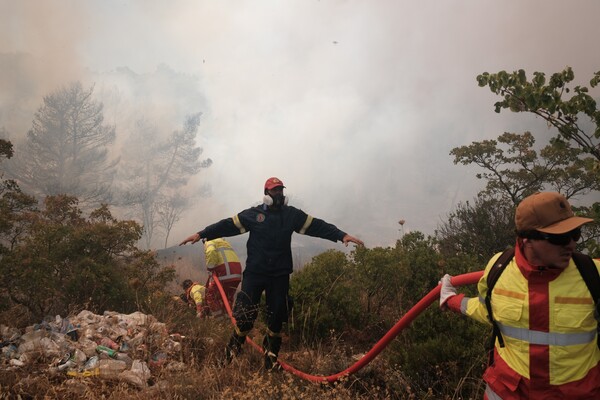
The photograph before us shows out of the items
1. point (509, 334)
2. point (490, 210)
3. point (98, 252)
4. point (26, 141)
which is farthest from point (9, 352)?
point (26, 141)

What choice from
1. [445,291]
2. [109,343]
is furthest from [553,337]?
[109,343]

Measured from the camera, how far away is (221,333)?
5.25m

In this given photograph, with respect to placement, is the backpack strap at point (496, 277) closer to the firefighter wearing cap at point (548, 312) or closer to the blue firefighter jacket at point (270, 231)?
the firefighter wearing cap at point (548, 312)

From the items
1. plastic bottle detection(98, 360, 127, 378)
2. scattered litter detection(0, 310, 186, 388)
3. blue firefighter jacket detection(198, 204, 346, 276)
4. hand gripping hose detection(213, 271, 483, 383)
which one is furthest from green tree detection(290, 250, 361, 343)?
Answer: plastic bottle detection(98, 360, 127, 378)

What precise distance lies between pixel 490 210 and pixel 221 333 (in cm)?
951

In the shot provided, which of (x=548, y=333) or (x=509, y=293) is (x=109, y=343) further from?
(x=548, y=333)

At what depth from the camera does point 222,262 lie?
24.6 feet

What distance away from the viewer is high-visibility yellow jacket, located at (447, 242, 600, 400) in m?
1.98

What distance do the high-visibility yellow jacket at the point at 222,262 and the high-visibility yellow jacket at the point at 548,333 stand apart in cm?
578

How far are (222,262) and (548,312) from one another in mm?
6114

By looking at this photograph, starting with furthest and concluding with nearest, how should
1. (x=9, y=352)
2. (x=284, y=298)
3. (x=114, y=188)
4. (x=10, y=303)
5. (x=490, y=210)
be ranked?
(x=114, y=188), (x=490, y=210), (x=10, y=303), (x=284, y=298), (x=9, y=352)

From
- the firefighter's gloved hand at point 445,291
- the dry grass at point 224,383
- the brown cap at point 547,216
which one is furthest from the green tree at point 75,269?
the brown cap at point 547,216

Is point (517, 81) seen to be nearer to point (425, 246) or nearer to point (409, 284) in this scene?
point (409, 284)

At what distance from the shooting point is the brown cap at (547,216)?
201 centimetres
